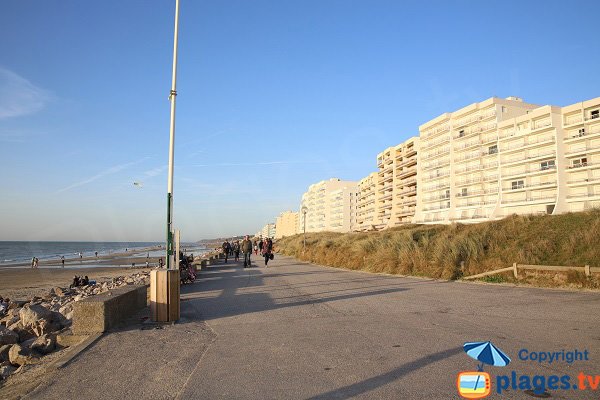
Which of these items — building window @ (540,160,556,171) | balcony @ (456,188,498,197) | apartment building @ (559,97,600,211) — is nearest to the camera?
apartment building @ (559,97,600,211)

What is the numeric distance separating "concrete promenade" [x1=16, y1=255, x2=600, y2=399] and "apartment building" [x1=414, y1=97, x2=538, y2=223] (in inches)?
2396

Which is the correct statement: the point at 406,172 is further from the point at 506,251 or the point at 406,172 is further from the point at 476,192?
the point at 506,251

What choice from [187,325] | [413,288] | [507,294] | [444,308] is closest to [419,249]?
[413,288]

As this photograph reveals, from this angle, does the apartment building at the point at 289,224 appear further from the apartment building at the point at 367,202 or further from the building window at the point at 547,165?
the building window at the point at 547,165

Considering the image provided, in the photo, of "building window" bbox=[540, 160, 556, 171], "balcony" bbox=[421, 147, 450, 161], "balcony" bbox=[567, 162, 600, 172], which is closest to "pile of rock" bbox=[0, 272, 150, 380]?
"balcony" bbox=[567, 162, 600, 172]

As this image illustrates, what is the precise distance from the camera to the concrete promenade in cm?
427

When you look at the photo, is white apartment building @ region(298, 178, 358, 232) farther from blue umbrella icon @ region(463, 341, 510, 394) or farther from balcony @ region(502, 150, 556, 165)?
blue umbrella icon @ region(463, 341, 510, 394)

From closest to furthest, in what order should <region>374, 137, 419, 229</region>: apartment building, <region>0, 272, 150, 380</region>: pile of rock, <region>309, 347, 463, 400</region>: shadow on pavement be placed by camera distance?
<region>309, 347, 463, 400</region>: shadow on pavement < <region>0, 272, 150, 380</region>: pile of rock < <region>374, 137, 419, 229</region>: apartment building

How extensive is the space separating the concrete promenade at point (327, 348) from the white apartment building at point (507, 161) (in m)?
47.2

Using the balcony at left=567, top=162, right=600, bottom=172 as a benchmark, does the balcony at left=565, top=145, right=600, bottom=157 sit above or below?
above

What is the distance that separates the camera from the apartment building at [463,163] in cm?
6662

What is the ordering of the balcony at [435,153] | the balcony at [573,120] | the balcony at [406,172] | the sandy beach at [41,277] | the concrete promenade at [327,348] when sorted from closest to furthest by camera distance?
the concrete promenade at [327,348]
the sandy beach at [41,277]
the balcony at [573,120]
the balcony at [435,153]
the balcony at [406,172]

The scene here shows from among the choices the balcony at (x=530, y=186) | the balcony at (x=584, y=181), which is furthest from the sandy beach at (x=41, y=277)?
the balcony at (x=584, y=181)

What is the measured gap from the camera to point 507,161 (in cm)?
6362
